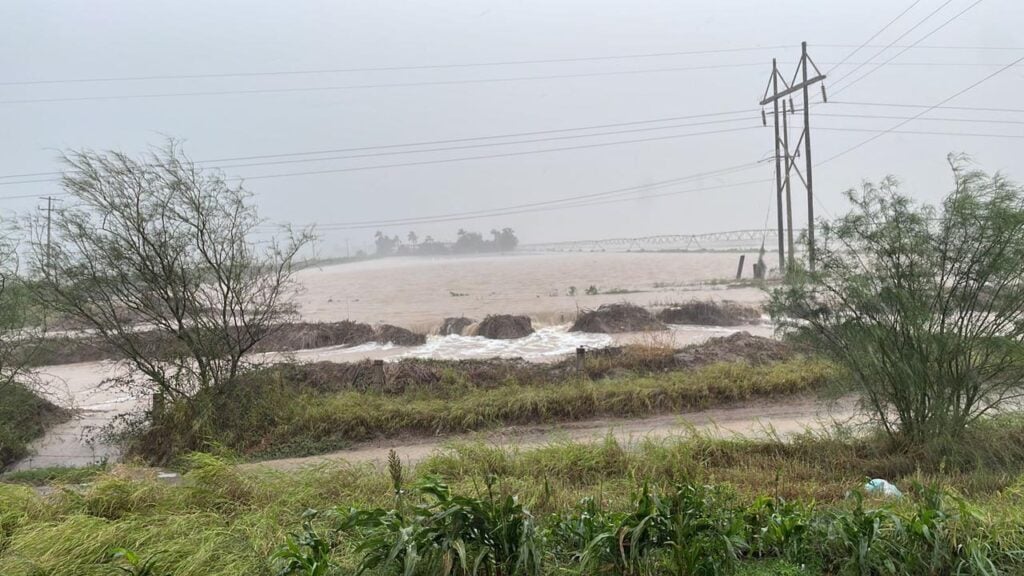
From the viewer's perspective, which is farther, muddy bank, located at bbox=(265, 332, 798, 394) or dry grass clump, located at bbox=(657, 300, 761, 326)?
dry grass clump, located at bbox=(657, 300, 761, 326)

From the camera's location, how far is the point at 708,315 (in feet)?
76.7

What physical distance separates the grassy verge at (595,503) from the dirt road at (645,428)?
1.81 m

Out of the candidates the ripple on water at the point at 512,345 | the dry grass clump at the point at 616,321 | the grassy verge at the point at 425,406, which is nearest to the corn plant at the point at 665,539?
the grassy verge at the point at 425,406

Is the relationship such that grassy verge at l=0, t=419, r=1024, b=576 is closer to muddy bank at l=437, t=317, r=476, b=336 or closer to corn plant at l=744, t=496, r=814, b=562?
corn plant at l=744, t=496, r=814, b=562

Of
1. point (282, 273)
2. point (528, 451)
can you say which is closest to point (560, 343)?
point (282, 273)

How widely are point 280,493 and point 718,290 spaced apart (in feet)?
116

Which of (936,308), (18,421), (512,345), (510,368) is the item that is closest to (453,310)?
(512,345)

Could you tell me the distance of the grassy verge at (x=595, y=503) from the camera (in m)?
3.19

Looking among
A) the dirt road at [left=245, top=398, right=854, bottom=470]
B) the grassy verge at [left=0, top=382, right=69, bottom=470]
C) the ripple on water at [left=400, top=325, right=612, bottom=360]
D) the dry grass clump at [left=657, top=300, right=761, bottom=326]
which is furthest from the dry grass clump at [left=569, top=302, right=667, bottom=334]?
the grassy verge at [left=0, top=382, right=69, bottom=470]

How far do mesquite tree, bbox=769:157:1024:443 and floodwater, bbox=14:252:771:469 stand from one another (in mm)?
9166

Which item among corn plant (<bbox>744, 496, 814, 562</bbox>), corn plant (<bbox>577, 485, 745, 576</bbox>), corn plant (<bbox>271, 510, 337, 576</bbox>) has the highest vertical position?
corn plant (<bbox>271, 510, 337, 576</bbox>)

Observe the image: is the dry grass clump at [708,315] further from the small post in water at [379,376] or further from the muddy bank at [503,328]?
the small post in water at [379,376]

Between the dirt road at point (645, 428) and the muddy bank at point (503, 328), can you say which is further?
the muddy bank at point (503, 328)

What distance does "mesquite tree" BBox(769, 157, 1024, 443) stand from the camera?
664 centimetres
